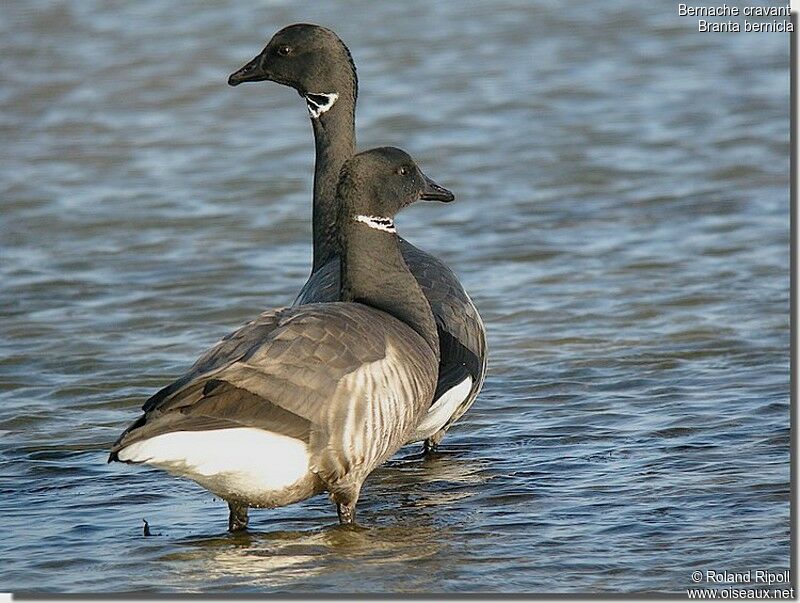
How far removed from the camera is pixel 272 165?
42.7 ft

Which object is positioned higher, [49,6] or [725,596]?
[49,6]

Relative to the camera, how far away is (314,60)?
8281mm

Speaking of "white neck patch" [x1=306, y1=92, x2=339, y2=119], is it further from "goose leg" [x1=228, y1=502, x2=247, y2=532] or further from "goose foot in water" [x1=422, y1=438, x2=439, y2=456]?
→ "goose leg" [x1=228, y1=502, x2=247, y2=532]

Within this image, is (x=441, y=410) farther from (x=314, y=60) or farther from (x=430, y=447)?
(x=314, y=60)

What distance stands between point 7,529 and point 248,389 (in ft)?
4.65

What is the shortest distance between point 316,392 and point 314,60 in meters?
2.93

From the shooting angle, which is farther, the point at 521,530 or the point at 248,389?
the point at 521,530

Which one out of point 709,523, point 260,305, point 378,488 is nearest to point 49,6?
point 260,305

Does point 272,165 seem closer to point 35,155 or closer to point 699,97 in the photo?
point 35,155

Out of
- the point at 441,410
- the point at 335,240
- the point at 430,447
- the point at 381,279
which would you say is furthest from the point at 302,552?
the point at 335,240

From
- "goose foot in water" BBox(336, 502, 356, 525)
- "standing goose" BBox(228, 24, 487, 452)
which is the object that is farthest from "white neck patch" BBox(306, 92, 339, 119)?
"goose foot in water" BBox(336, 502, 356, 525)

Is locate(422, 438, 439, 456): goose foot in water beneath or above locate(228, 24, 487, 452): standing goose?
beneath

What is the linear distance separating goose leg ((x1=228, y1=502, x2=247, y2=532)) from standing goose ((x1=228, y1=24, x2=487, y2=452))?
929 millimetres

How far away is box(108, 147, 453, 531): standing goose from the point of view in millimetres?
5613
